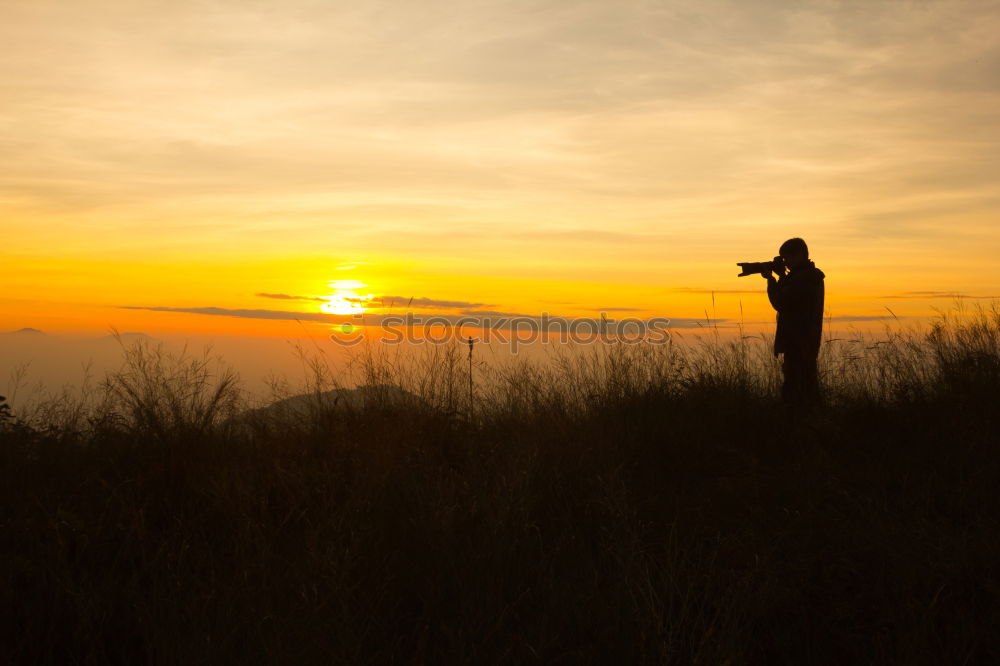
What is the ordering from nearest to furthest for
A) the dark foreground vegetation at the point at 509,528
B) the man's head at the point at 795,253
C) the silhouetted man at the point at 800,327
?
the dark foreground vegetation at the point at 509,528 → the silhouetted man at the point at 800,327 → the man's head at the point at 795,253

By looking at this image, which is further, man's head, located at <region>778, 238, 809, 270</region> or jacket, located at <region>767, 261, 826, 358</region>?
man's head, located at <region>778, 238, 809, 270</region>

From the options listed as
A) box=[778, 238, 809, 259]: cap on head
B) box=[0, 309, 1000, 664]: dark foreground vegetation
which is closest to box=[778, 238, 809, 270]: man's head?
box=[778, 238, 809, 259]: cap on head

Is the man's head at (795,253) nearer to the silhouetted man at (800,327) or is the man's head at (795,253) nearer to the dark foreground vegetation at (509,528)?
the silhouetted man at (800,327)

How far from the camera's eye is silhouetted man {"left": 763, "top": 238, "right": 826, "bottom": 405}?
7227 millimetres

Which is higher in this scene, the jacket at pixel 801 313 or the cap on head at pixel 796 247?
the cap on head at pixel 796 247

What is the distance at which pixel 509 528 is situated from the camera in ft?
13.4

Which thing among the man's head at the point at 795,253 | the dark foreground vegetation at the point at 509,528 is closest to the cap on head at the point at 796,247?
the man's head at the point at 795,253

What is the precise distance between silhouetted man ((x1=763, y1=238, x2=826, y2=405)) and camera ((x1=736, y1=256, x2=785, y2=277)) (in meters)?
0.19

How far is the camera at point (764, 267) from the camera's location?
7.72 m

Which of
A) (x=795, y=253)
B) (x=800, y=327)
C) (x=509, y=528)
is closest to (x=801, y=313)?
(x=800, y=327)

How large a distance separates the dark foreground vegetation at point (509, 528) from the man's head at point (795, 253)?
4.45 feet

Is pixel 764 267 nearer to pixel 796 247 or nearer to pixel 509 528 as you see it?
pixel 796 247

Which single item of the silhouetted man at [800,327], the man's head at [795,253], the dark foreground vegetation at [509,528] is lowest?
the dark foreground vegetation at [509,528]

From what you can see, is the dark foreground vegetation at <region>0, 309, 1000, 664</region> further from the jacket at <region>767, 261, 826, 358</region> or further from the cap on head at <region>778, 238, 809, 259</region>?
the cap on head at <region>778, 238, 809, 259</region>
